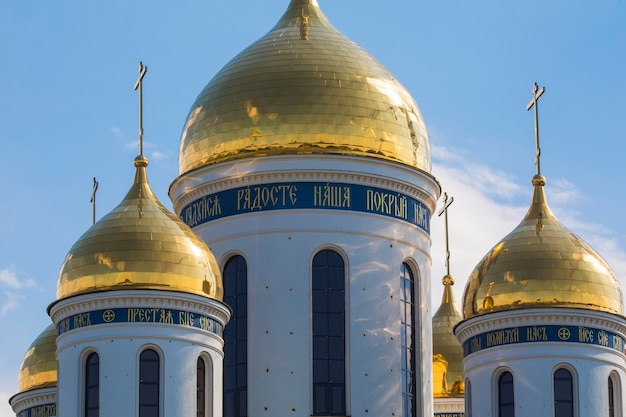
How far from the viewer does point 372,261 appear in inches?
1533

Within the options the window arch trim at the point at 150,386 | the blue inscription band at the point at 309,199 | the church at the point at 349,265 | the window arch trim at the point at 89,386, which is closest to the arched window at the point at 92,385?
the window arch trim at the point at 89,386

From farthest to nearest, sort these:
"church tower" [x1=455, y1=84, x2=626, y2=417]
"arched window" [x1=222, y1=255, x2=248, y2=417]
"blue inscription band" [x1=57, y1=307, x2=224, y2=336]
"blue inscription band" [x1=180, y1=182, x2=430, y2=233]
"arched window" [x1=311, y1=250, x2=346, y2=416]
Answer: "blue inscription band" [x1=180, y1=182, x2=430, y2=233] → "church tower" [x1=455, y1=84, x2=626, y2=417] → "arched window" [x1=222, y1=255, x2=248, y2=417] → "arched window" [x1=311, y1=250, x2=346, y2=416] → "blue inscription band" [x1=57, y1=307, x2=224, y2=336]

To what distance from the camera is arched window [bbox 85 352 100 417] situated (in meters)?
35.6

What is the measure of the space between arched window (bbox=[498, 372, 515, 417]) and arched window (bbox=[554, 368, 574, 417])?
32.5 inches

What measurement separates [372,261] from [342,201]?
120 centimetres

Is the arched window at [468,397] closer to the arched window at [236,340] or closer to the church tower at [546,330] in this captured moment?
the church tower at [546,330]

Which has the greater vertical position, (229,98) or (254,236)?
(229,98)

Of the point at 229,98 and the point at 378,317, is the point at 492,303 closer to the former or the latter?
the point at 378,317

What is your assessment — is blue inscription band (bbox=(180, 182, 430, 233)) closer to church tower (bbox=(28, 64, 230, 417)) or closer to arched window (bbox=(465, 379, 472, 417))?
church tower (bbox=(28, 64, 230, 417))

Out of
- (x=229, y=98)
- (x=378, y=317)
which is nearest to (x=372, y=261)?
(x=378, y=317)

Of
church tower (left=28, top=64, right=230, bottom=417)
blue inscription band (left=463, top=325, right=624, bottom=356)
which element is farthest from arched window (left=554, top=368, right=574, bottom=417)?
church tower (left=28, top=64, right=230, bottom=417)

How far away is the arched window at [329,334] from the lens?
3806 centimetres

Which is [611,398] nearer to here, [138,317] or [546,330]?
[546,330]

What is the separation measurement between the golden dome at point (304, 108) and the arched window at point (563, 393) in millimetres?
4719
